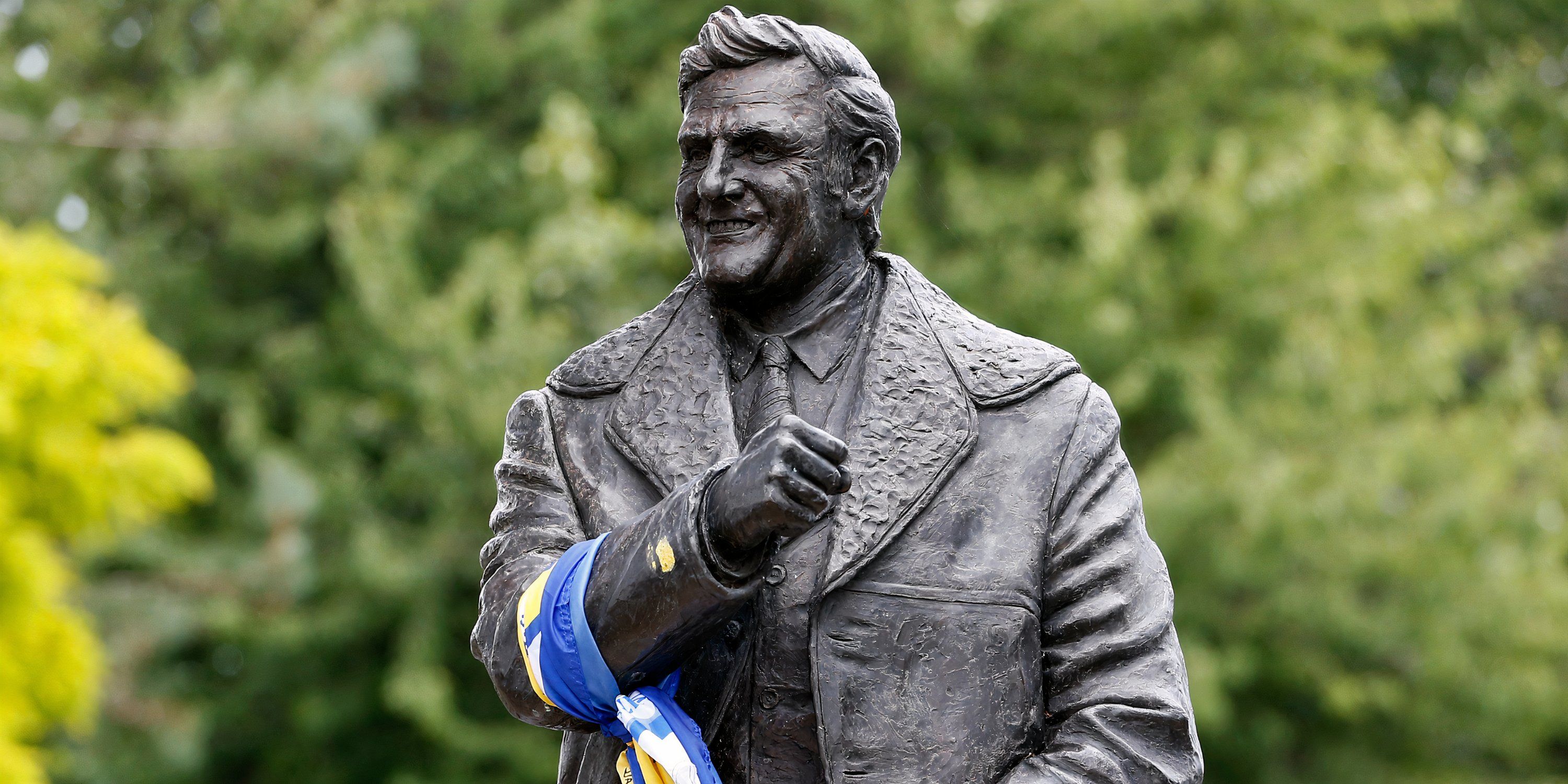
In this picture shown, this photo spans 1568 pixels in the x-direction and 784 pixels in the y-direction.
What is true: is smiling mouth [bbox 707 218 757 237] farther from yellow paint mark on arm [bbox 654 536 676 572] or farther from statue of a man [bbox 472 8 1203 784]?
yellow paint mark on arm [bbox 654 536 676 572]

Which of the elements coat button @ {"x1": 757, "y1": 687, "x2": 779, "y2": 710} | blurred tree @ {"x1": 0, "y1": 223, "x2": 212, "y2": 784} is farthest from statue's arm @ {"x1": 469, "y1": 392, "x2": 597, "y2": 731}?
blurred tree @ {"x1": 0, "y1": 223, "x2": 212, "y2": 784}

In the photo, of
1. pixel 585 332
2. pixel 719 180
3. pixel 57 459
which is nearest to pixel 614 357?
pixel 719 180

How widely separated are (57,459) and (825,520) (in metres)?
7.01

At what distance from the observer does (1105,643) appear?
117 inches

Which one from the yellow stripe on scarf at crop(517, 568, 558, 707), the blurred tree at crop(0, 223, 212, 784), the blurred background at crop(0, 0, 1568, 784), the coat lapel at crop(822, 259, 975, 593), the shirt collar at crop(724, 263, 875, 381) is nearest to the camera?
the yellow stripe on scarf at crop(517, 568, 558, 707)

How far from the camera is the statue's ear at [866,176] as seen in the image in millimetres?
3186

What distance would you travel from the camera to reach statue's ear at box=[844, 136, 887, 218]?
3.19m

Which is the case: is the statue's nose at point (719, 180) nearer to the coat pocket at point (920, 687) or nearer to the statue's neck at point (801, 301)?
→ the statue's neck at point (801, 301)

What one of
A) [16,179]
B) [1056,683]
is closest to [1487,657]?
[1056,683]

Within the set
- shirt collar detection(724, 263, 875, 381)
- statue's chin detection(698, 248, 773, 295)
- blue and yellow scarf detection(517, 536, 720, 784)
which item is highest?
statue's chin detection(698, 248, 773, 295)

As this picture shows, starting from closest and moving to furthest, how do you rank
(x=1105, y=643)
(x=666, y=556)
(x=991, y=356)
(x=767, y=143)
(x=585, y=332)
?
(x=666, y=556), (x=1105, y=643), (x=767, y=143), (x=991, y=356), (x=585, y=332)

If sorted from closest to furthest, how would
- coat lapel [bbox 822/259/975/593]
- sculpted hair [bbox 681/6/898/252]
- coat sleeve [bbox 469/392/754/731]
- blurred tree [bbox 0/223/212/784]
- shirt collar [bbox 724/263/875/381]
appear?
coat sleeve [bbox 469/392/754/731] < coat lapel [bbox 822/259/975/593] < sculpted hair [bbox 681/6/898/252] < shirt collar [bbox 724/263/875/381] < blurred tree [bbox 0/223/212/784]

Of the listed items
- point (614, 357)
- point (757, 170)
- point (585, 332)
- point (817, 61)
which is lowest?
point (585, 332)

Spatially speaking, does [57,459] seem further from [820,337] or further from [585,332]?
[820,337]
